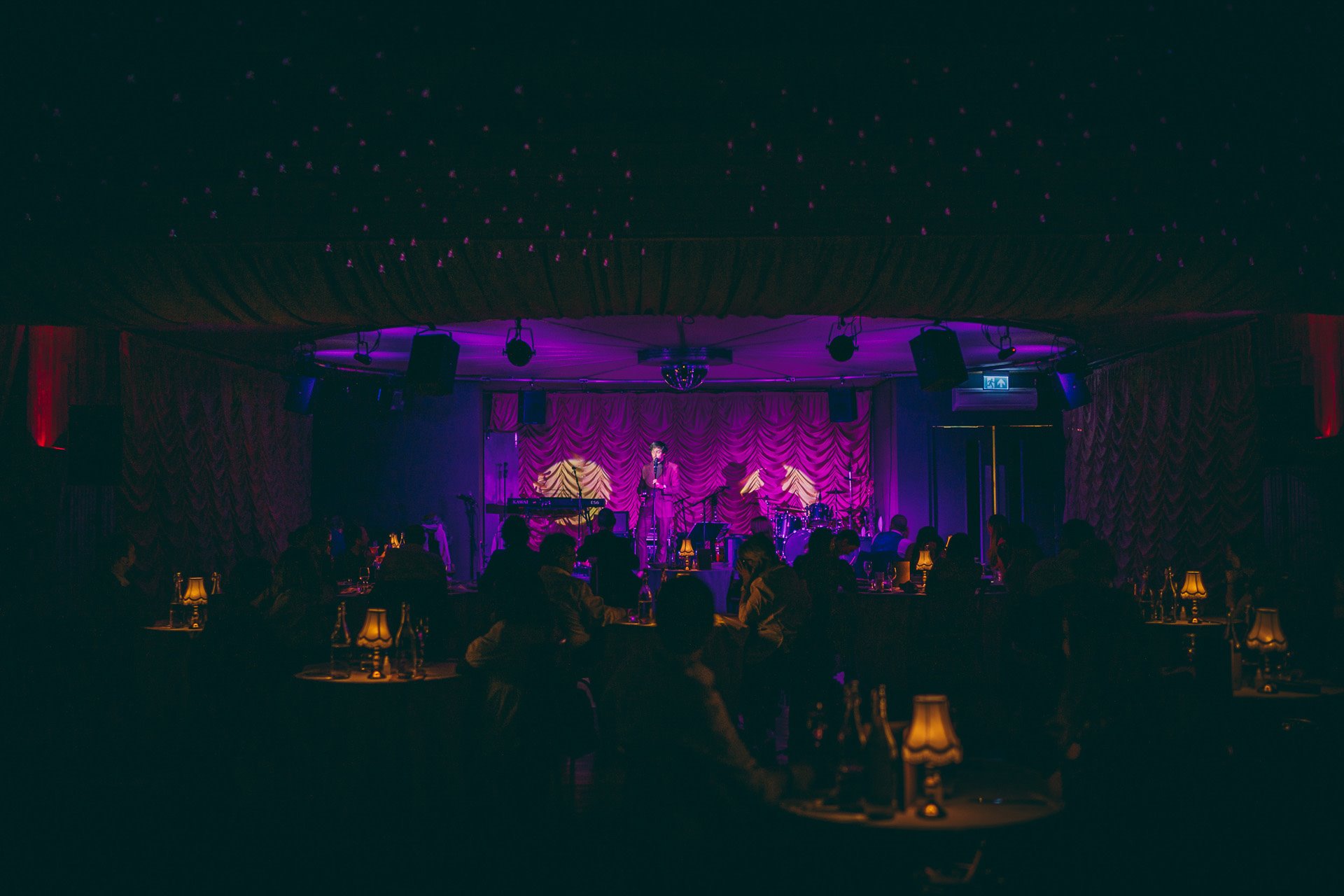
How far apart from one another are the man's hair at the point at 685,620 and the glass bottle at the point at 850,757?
489 millimetres

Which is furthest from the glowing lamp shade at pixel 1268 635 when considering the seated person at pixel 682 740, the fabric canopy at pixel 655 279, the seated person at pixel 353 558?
the seated person at pixel 353 558

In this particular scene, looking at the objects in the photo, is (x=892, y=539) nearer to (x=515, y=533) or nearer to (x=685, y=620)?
(x=515, y=533)

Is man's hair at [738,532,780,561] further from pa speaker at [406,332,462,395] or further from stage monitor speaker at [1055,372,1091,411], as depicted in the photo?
stage monitor speaker at [1055,372,1091,411]

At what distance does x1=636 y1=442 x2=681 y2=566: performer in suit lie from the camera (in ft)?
47.9

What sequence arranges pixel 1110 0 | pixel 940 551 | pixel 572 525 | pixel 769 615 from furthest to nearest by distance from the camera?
pixel 572 525
pixel 940 551
pixel 769 615
pixel 1110 0

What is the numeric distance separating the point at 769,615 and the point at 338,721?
232 cm

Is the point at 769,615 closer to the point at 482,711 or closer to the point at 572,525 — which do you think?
the point at 482,711

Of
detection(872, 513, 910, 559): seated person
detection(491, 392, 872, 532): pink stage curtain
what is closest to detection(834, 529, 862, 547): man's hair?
detection(872, 513, 910, 559): seated person

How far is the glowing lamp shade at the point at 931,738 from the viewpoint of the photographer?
2861 mm

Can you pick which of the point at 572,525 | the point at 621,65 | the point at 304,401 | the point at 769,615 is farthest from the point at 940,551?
the point at 572,525

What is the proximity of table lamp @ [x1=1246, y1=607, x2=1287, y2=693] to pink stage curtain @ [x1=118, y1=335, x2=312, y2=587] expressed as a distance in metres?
7.56

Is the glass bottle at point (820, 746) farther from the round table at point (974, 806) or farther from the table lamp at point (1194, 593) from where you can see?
the table lamp at point (1194, 593)

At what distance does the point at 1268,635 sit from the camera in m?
4.66

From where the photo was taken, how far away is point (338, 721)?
4762 mm
